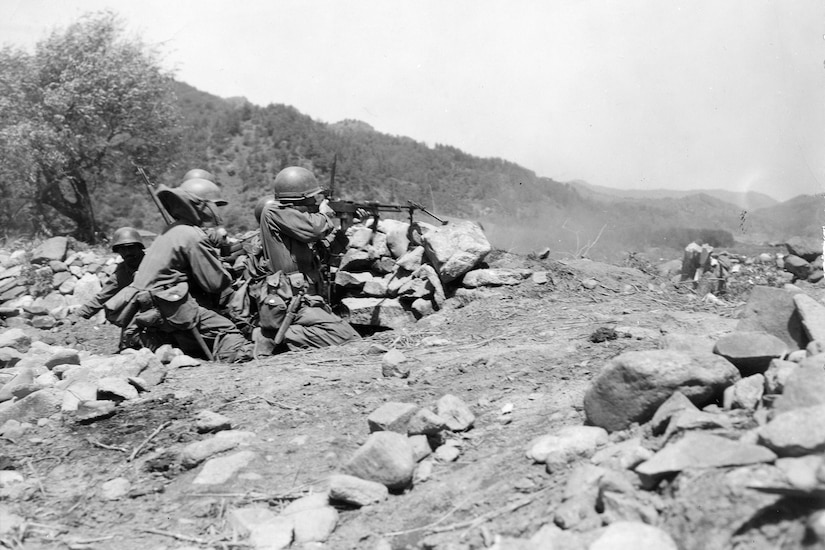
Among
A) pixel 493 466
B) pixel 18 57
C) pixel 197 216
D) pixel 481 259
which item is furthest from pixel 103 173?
pixel 493 466

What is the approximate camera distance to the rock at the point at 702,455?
2.06m

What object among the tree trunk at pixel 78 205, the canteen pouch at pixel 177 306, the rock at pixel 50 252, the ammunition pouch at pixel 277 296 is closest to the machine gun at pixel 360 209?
the ammunition pouch at pixel 277 296

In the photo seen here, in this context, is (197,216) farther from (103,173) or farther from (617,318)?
(103,173)

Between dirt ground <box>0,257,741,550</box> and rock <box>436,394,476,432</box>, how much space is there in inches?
2.6

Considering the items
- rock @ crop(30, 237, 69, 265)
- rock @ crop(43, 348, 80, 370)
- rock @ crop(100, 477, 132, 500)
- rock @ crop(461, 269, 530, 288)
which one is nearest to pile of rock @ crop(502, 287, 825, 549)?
rock @ crop(100, 477, 132, 500)

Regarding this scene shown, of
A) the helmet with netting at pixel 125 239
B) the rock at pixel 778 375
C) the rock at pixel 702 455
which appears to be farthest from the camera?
the helmet with netting at pixel 125 239

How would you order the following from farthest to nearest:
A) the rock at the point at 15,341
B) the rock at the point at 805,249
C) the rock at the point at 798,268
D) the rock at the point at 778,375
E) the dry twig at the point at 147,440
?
the rock at the point at 805,249
the rock at the point at 798,268
the rock at the point at 15,341
the dry twig at the point at 147,440
the rock at the point at 778,375

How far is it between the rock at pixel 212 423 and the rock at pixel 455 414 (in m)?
1.38

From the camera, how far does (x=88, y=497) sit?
3332 mm

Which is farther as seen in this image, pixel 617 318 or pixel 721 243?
pixel 721 243

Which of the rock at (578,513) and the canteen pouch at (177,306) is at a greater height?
the rock at (578,513)

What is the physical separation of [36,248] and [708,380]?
11.2 metres

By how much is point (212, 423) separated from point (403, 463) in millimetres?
1576

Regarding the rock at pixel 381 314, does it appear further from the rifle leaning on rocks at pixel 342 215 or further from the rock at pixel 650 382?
the rock at pixel 650 382
